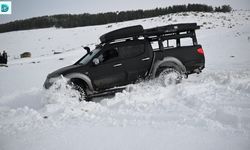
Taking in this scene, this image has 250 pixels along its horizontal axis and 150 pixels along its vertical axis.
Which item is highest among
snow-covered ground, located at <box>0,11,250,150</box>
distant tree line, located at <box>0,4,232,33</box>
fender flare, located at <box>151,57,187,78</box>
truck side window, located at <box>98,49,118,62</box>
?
distant tree line, located at <box>0,4,232,33</box>

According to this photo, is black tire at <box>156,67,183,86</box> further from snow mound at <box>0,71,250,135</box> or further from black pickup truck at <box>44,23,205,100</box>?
snow mound at <box>0,71,250,135</box>

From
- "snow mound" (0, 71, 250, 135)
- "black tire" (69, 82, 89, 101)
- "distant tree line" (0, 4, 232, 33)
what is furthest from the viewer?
"distant tree line" (0, 4, 232, 33)

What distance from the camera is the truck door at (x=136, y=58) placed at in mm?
6211

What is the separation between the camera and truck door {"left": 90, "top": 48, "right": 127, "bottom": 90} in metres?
5.96

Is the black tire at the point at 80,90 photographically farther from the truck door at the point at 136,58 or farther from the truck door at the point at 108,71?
the truck door at the point at 136,58

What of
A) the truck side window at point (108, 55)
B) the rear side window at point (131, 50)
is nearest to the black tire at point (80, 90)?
the truck side window at point (108, 55)

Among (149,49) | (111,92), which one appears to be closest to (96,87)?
(111,92)

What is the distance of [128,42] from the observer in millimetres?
6480

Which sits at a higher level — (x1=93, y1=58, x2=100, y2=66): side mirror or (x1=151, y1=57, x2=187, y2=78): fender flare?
(x1=93, y1=58, x2=100, y2=66): side mirror

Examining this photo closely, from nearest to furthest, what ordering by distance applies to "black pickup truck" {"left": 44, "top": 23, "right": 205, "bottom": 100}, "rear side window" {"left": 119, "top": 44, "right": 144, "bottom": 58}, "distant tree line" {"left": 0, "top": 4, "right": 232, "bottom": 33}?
"black pickup truck" {"left": 44, "top": 23, "right": 205, "bottom": 100}
"rear side window" {"left": 119, "top": 44, "right": 144, "bottom": 58}
"distant tree line" {"left": 0, "top": 4, "right": 232, "bottom": 33}

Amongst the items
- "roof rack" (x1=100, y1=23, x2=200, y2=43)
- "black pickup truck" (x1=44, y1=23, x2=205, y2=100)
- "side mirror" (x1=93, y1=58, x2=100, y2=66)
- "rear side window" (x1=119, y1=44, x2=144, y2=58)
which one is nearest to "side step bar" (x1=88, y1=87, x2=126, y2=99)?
"black pickup truck" (x1=44, y1=23, x2=205, y2=100)

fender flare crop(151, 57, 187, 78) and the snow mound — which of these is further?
fender flare crop(151, 57, 187, 78)

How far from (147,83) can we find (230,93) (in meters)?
2.25

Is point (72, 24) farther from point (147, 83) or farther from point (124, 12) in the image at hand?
point (147, 83)
